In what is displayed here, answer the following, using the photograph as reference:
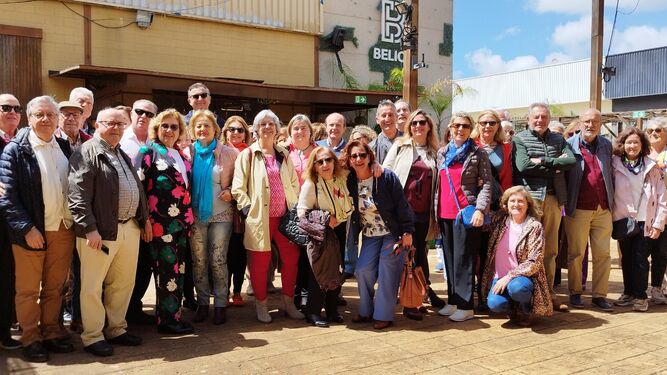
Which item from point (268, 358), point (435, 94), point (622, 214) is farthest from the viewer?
point (435, 94)

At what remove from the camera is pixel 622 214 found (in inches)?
240

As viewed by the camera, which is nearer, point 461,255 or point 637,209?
point 461,255

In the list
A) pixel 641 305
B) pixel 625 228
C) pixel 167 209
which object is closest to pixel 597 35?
pixel 625 228

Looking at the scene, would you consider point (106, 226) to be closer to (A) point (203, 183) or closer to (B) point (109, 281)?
(B) point (109, 281)

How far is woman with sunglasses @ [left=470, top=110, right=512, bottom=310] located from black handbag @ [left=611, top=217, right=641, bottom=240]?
1270 mm

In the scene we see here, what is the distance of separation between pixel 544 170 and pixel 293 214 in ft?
8.21

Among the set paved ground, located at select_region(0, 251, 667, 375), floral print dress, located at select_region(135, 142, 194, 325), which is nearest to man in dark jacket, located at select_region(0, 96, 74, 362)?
paved ground, located at select_region(0, 251, 667, 375)

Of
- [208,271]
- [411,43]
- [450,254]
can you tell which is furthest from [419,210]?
[411,43]

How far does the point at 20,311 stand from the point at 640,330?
5215mm

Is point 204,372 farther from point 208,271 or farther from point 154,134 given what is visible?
point 154,134

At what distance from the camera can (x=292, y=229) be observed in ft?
17.3

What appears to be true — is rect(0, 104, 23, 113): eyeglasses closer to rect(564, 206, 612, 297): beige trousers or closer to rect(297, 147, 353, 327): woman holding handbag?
rect(297, 147, 353, 327): woman holding handbag

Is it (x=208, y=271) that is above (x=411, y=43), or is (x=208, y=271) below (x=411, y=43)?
below

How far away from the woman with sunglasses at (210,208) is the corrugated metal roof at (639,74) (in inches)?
1121
